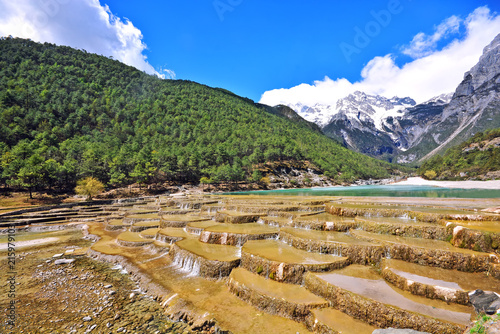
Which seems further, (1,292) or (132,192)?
(132,192)

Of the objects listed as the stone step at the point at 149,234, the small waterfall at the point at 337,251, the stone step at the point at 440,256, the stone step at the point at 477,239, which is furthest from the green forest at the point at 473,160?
the stone step at the point at 149,234

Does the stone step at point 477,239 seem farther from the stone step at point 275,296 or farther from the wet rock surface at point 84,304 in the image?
the wet rock surface at point 84,304

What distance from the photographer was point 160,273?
13.2 metres

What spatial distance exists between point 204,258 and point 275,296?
16.9 ft

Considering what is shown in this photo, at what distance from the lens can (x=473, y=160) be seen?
349 feet

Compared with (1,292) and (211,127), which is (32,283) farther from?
(211,127)

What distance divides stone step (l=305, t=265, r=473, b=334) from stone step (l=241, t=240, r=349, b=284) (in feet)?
1.71

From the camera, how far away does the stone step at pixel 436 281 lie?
24.5 feet

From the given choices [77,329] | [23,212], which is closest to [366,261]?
[77,329]

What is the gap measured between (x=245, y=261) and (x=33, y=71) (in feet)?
576

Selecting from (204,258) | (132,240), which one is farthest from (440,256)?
(132,240)

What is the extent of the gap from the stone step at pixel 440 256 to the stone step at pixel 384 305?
2.08 metres

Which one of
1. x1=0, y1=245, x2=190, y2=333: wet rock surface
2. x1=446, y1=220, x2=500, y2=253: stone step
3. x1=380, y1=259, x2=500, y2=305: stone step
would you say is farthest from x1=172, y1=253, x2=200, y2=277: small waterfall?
x1=446, y1=220, x2=500, y2=253: stone step

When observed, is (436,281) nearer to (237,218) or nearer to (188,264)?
(188,264)
